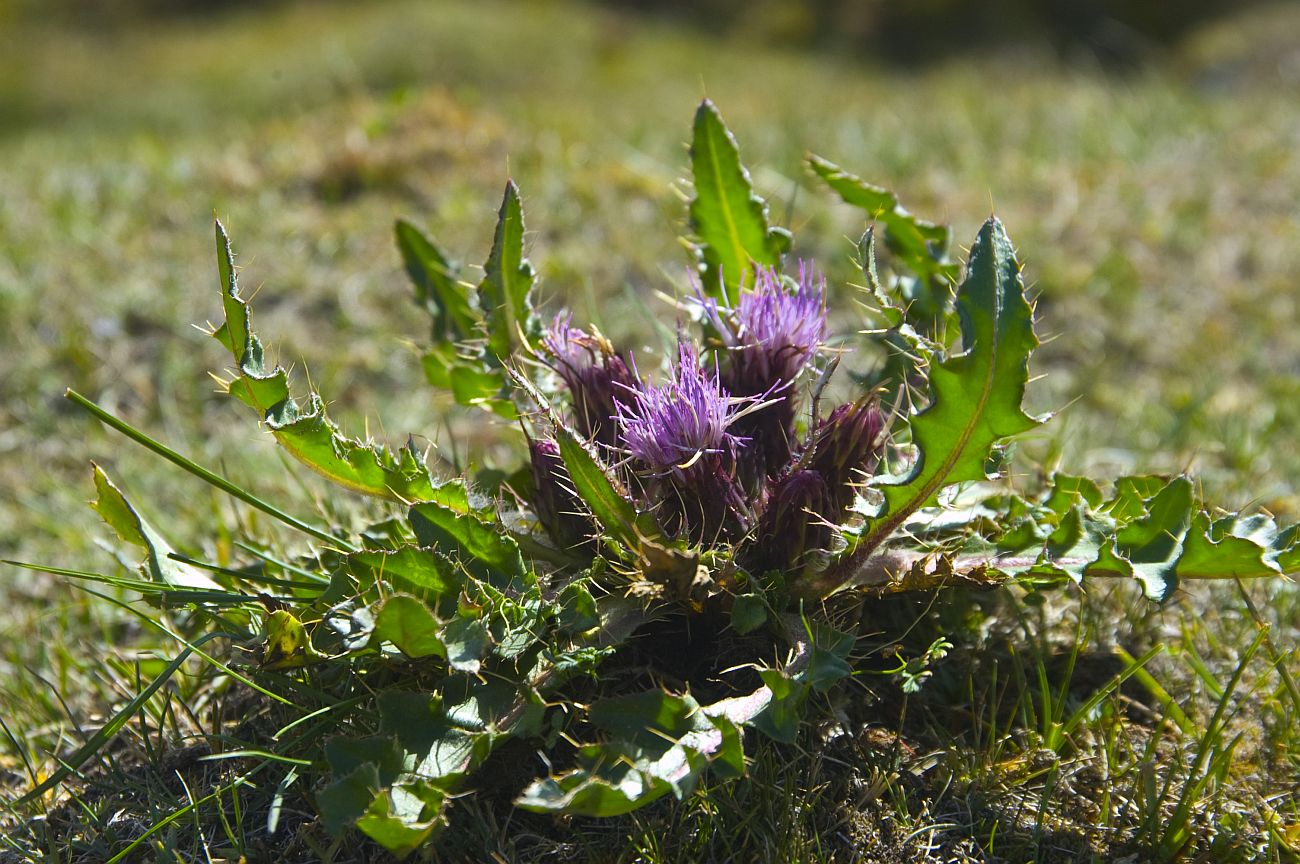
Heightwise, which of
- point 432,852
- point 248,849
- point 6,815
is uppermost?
point 432,852

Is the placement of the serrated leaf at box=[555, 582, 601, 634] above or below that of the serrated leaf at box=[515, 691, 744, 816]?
above

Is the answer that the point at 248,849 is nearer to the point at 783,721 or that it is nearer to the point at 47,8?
the point at 783,721

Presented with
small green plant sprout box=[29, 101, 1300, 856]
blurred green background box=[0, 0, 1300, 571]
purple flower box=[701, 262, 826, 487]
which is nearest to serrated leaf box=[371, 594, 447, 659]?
small green plant sprout box=[29, 101, 1300, 856]

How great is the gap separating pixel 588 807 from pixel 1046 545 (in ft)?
3.04

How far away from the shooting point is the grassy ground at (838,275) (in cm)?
187

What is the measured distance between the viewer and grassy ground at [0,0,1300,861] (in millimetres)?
1871

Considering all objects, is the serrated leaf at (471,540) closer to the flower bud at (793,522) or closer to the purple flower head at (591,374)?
the purple flower head at (591,374)

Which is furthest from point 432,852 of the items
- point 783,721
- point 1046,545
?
point 1046,545

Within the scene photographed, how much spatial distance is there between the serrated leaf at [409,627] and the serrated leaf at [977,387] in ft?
2.36

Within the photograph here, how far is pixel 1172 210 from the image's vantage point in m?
4.93

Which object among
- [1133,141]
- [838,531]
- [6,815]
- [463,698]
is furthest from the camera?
[1133,141]

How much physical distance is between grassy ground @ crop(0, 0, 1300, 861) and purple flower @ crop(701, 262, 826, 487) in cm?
40

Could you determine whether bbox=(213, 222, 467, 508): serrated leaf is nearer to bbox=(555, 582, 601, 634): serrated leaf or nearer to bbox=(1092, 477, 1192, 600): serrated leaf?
bbox=(555, 582, 601, 634): serrated leaf

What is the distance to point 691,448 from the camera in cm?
188
